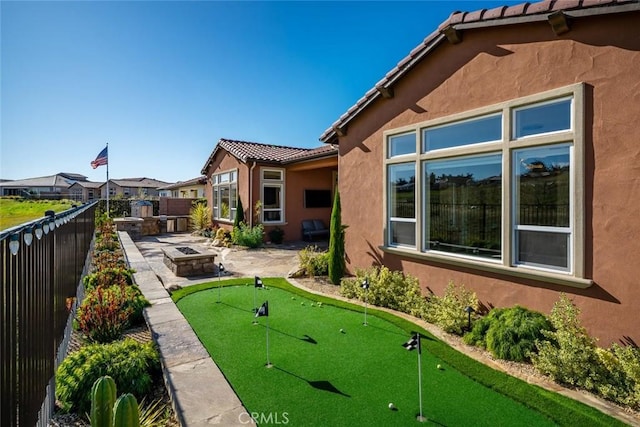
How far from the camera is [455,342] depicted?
504cm

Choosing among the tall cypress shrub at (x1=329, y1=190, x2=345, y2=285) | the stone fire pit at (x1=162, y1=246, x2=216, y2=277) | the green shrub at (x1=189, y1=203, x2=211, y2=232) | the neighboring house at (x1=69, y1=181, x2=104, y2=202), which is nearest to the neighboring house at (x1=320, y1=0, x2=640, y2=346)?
the tall cypress shrub at (x1=329, y1=190, x2=345, y2=285)

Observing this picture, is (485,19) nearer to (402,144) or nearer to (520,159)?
(520,159)

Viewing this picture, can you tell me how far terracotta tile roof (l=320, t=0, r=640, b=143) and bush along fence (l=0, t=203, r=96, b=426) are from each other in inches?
275

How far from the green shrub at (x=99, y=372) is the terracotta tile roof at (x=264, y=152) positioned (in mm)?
9735

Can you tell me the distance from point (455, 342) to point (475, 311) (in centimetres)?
106

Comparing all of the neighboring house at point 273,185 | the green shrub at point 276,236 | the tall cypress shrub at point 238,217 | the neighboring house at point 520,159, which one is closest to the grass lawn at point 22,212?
the tall cypress shrub at point 238,217

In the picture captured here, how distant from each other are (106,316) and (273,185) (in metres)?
12.1

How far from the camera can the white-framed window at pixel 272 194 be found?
52.8 feet

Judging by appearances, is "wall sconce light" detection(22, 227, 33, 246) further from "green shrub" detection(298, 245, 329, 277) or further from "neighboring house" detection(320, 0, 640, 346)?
"green shrub" detection(298, 245, 329, 277)

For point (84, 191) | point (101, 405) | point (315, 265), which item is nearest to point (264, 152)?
point (315, 265)

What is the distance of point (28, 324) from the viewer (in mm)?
2504

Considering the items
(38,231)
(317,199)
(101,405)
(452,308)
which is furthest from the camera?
(317,199)

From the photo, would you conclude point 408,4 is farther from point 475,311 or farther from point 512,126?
point 475,311

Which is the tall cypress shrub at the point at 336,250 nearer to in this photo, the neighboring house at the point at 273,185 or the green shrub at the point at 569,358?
the green shrub at the point at 569,358
